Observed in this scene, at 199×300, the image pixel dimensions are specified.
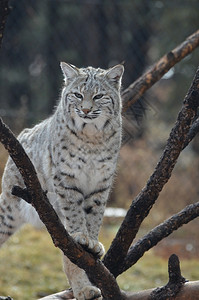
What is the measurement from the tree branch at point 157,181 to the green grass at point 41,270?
1.92 meters

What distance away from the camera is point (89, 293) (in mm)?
3225

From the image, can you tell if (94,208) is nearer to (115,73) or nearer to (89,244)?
(89,244)

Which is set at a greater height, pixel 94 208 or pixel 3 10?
pixel 3 10

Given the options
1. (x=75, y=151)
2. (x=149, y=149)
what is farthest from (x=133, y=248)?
(x=149, y=149)

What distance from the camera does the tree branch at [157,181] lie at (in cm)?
277

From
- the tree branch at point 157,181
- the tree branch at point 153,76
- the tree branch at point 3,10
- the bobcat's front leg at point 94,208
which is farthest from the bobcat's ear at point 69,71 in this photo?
the tree branch at point 3,10

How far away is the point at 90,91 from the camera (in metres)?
3.63

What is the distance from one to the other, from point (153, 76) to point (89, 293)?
1744mm

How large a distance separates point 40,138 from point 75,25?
7.23 metres

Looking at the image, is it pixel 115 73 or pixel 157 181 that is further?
pixel 115 73

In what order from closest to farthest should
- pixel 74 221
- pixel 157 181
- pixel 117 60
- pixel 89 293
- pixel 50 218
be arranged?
pixel 50 218 → pixel 157 181 → pixel 89 293 → pixel 74 221 → pixel 117 60

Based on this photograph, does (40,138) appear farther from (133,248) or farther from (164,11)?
(164,11)

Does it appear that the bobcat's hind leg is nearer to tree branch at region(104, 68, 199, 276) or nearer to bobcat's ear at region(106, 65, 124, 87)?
tree branch at region(104, 68, 199, 276)

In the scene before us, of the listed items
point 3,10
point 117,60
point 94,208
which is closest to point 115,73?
point 94,208
